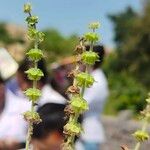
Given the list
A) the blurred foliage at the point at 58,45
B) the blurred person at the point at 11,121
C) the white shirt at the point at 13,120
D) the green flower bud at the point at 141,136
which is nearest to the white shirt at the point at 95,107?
the blurred person at the point at 11,121

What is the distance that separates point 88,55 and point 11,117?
445 cm

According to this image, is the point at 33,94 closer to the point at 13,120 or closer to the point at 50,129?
the point at 50,129

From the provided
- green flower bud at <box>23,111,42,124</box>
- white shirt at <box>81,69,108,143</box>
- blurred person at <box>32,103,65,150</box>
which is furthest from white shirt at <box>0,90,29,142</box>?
green flower bud at <box>23,111,42,124</box>

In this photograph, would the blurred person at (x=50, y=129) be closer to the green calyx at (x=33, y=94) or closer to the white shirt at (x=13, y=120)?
the white shirt at (x=13, y=120)

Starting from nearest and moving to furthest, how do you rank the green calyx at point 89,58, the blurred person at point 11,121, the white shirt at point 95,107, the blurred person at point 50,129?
the green calyx at point 89,58
the blurred person at point 50,129
the blurred person at point 11,121
the white shirt at point 95,107

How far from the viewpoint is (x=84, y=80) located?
53.4 inches

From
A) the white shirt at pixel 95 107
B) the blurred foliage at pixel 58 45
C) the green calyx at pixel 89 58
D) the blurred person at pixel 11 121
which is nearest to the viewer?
the green calyx at pixel 89 58

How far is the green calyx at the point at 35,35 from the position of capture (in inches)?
54.1

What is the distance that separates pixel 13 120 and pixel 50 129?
1.18m

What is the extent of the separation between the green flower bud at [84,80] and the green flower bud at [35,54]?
0.08 meters

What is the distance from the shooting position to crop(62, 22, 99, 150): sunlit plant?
1348 mm

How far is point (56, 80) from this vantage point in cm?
823

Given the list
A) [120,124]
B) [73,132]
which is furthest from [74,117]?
[120,124]

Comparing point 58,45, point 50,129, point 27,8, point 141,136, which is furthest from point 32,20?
point 58,45
